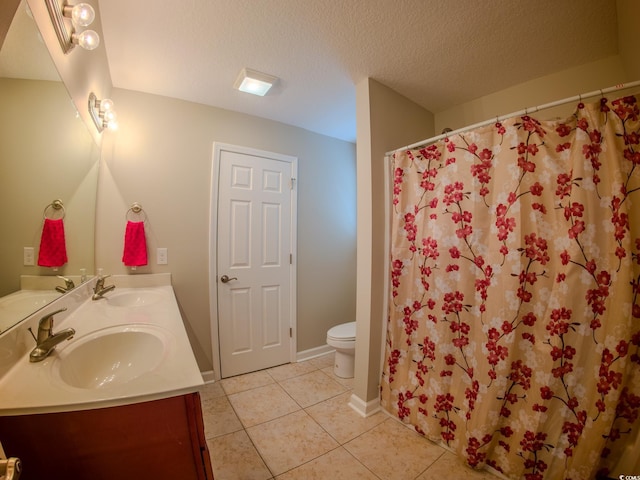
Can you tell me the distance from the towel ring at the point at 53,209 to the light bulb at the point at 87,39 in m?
0.66

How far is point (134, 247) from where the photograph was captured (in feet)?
5.70

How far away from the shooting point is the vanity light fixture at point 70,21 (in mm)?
861

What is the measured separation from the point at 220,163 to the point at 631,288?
8.42ft

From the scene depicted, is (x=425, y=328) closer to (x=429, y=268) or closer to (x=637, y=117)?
(x=429, y=268)

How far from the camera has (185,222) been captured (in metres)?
1.97

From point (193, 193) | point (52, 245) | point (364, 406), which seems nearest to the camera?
point (52, 245)

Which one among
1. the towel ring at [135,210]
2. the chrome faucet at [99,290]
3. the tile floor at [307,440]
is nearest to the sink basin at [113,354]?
the chrome faucet at [99,290]

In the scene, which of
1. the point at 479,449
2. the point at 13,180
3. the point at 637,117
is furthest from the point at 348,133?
the point at 479,449

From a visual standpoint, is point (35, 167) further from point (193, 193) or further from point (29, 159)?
point (193, 193)

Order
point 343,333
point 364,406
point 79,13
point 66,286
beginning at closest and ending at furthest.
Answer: point 79,13, point 66,286, point 364,406, point 343,333

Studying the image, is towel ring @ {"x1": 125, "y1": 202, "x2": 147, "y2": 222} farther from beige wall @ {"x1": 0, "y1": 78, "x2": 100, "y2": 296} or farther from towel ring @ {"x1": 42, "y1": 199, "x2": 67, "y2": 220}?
towel ring @ {"x1": 42, "y1": 199, "x2": 67, "y2": 220}

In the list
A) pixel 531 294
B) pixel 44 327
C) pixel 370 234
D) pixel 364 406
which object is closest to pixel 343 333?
pixel 364 406

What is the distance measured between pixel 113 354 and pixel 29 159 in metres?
0.78

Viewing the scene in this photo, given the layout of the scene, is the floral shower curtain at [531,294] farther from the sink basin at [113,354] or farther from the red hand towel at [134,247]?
the red hand towel at [134,247]
